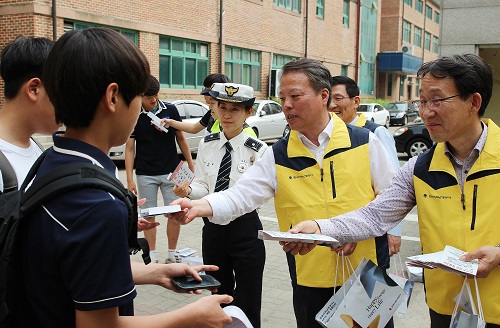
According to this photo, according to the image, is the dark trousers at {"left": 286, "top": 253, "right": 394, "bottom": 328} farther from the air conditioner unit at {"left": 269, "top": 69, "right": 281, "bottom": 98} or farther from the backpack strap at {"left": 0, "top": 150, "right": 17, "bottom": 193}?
the air conditioner unit at {"left": 269, "top": 69, "right": 281, "bottom": 98}

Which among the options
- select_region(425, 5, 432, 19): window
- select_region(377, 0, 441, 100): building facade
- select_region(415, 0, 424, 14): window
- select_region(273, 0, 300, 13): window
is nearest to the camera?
select_region(273, 0, 300, 13): window

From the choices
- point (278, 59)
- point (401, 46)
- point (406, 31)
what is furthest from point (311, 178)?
point (406, 31)

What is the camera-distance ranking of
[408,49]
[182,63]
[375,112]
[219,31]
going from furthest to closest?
[408,49]
[375,112]
[219,31]
[182,63]

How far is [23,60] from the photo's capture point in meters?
2.27

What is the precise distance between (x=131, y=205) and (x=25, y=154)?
1243 millimetres

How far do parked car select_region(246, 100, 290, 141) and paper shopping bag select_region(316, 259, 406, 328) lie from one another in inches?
606

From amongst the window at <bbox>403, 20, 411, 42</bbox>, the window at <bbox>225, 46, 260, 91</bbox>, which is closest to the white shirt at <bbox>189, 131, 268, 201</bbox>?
the window at <bbox>225, 46, 260, 91</bbox>

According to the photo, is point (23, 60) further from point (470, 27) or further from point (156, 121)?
point (470, 27)

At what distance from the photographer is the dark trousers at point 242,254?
3668mm

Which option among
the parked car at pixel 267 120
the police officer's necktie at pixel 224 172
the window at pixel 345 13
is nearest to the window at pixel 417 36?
the window at pixel 345 13

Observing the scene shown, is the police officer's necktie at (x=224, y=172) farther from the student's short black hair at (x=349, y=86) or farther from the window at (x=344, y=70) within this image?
the window at (x=344, y=70)

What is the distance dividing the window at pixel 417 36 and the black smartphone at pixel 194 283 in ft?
170

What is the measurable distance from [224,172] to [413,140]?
11611mm

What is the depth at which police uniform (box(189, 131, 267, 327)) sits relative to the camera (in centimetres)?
367
